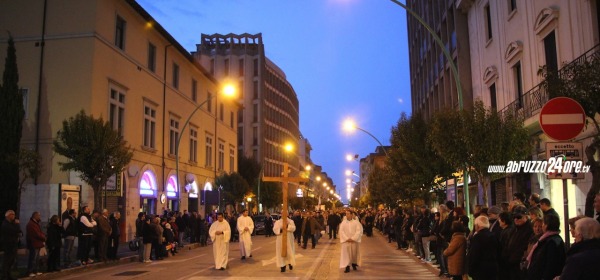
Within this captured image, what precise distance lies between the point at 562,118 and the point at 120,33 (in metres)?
28.0

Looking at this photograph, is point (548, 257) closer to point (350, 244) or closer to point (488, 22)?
point (350, 244)

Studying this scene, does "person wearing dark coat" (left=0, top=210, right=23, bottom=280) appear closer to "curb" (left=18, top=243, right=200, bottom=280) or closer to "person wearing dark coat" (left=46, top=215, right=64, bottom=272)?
"curb" (left=18, top=243, right=200, bottom=280)

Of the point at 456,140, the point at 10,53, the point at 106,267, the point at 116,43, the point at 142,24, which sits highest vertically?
the point at 142,24

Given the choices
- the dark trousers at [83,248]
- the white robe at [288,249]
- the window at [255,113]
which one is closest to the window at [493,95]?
the white robe at [288,249]

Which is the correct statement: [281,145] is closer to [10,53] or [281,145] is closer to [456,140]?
[10,53]

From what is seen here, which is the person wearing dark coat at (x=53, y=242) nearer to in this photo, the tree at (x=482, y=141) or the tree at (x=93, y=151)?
the tree at (x=93, y=151)

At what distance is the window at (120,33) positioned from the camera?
3135 cm

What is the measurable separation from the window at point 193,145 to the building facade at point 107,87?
7.27 feet

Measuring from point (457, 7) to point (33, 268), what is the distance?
933 inches

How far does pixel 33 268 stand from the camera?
16.4 m

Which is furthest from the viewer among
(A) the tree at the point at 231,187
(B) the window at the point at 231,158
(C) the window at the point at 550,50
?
(B) the window at the point at 231,158

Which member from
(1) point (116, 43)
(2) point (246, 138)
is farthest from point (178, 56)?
(2) point (246, 138)

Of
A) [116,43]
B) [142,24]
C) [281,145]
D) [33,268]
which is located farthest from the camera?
[281,145]

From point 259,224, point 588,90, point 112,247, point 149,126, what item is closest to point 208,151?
point 259,224
